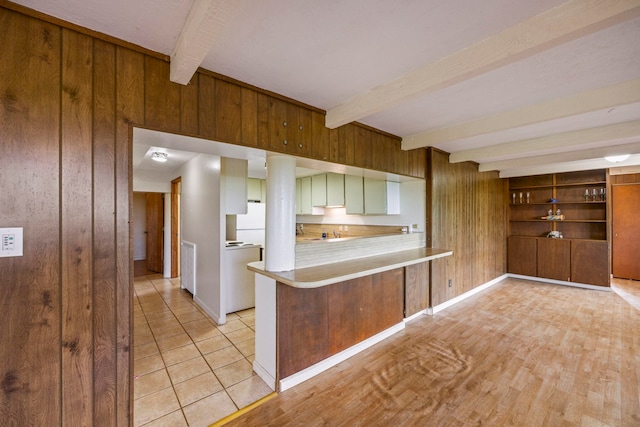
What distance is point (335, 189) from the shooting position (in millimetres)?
4672

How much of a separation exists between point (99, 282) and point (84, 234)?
10.4 inches

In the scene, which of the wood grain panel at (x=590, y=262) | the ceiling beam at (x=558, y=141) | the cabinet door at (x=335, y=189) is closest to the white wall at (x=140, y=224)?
the cabinet door at (x=335, y=189)

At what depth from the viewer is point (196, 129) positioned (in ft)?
5.35

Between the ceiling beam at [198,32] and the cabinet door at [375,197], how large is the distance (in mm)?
3007

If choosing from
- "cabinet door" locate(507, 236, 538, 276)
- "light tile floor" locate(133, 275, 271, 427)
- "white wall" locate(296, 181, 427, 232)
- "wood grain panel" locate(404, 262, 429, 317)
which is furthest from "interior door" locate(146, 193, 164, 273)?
"cabinet door" locate(507, 236, 538, 276)

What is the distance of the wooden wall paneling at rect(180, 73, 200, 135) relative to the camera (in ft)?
5.22

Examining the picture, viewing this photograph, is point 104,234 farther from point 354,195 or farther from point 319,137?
point 354,195

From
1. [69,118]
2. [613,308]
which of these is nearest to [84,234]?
[69,118]

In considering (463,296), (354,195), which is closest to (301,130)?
(354,195)

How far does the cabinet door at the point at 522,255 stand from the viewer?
5.38 meters

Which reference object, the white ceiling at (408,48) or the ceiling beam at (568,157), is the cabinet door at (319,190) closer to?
the white ceiling at (408,48)

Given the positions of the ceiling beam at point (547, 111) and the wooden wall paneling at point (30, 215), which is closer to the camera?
the wooden wall paneling at point (30, 215)

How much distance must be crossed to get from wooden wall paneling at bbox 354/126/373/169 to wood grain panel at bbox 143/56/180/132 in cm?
164

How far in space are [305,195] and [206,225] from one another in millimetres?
2227
